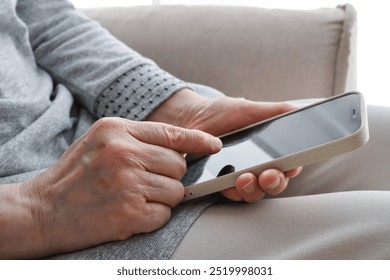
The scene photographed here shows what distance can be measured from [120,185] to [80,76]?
0.32m

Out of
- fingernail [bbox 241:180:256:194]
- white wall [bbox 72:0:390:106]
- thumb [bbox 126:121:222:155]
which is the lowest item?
white wall [bbox 72:0:390:106]

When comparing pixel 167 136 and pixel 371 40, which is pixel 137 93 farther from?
pixel 371 40

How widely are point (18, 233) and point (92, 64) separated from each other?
334 millimetres

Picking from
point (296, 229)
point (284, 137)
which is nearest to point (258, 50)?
point (284, 137)

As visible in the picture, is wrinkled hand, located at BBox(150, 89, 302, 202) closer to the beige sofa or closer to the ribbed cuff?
the ribbed cuff

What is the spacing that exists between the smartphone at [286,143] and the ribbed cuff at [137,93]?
147 mm

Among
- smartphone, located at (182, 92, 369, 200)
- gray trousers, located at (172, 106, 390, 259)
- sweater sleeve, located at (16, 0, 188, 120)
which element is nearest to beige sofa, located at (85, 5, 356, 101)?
sweater sleeve, located at (16, 0, 188, 120)

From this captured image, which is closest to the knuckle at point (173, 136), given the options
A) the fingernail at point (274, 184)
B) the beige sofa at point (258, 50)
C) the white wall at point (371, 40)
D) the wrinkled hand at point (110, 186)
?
the wrinkled hand at point (110, 186)

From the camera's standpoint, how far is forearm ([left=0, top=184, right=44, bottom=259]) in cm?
56

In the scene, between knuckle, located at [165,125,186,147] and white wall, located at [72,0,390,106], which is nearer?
knuckle, located at [165,125,186,147]

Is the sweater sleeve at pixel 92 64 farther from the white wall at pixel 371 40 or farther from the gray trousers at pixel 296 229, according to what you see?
the white wall at pixel 371 40

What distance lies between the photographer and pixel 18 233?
22.2 inches

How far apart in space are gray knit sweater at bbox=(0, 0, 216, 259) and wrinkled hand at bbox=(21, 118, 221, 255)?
4cm

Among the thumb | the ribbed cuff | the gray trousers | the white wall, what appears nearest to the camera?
the gray trousers
